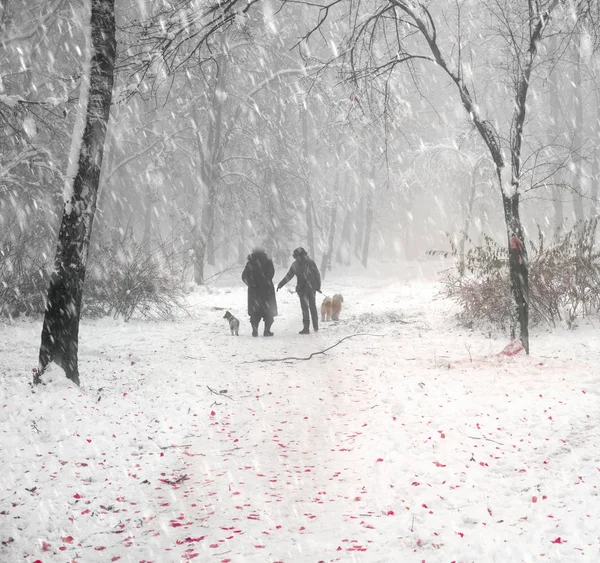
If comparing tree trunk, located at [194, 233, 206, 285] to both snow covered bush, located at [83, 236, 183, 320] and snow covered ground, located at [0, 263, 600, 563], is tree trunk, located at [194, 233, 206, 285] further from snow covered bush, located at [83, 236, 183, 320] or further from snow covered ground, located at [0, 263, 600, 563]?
snow covered ground, located at [0, 263, 600, 563]

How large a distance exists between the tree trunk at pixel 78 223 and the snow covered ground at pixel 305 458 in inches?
19.5

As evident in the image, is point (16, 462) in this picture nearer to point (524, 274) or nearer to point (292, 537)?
point (292, 537)

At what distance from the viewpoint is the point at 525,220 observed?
4325cm

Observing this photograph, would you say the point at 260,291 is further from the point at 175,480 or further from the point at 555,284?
the point at 175,480

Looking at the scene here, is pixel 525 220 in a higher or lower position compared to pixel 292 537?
higher

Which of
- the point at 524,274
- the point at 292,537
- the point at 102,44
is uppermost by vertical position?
the point at 102,44

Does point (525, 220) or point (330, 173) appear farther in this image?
point (525, 220)

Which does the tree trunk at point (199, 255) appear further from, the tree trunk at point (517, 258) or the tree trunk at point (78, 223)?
the tree trunk at point (517, 258)

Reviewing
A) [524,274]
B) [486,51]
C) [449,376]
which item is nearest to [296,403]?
[449,376]

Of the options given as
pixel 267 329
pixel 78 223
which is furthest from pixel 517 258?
pixel 78 223

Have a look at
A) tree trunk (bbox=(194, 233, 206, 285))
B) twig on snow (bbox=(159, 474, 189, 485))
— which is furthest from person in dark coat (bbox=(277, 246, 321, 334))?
tree trunk (bbox=(194, 233, 206, 285))

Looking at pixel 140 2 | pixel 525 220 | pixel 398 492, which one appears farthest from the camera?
pixel 525 220

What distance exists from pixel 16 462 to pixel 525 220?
4501 centimetres

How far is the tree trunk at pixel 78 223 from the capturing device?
5.93m
